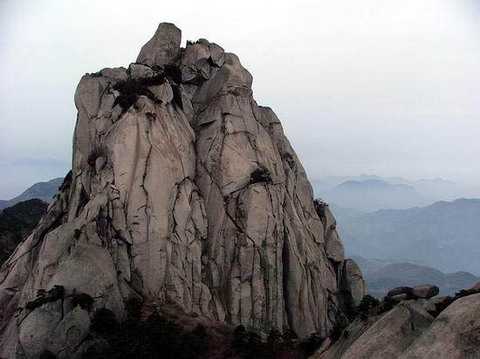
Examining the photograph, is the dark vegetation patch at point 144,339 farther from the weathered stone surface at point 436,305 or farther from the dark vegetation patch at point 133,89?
the dark vegetation patch at point 133,89

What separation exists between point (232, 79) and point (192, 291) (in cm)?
3246

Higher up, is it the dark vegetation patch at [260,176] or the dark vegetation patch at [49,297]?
the dark vegetation patch at [260,176]

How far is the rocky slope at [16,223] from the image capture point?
114m

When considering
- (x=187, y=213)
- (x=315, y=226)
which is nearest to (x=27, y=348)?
(x=187, y=213)

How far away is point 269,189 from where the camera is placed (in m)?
68.5

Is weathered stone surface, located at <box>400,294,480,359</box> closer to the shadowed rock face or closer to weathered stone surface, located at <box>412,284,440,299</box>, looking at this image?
weathered stone surface, located at <box>412,284,440,299</box>

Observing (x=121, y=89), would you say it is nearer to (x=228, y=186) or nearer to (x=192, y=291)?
(x=228, y=186)

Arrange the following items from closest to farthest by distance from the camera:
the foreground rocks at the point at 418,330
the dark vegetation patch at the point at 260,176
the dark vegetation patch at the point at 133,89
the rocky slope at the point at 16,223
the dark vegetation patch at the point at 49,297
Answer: the foreground rocks at the point at 418,330
the dark vegetation patch at the point at 49,297
the dark vegetation patch at the point at 133,89
the dark vegetation patch at the point at 260,176
the rocky slope at the point at 16,223

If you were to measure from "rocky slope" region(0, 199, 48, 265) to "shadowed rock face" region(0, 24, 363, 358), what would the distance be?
119 feet

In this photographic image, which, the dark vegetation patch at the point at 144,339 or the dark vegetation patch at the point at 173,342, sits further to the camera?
the dark vegetation patch at the point at 173,342

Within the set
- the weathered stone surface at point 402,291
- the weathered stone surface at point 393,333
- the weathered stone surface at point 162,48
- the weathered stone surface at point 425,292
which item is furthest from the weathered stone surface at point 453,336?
the weathered stone surface at point 162,48

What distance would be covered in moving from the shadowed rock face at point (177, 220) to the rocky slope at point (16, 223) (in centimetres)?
3620

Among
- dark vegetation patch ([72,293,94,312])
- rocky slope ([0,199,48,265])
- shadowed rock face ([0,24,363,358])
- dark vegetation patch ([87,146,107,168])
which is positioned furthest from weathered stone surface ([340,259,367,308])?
rocky slope ([0,199,48,265])

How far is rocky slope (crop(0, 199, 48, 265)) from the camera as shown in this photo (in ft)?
374
